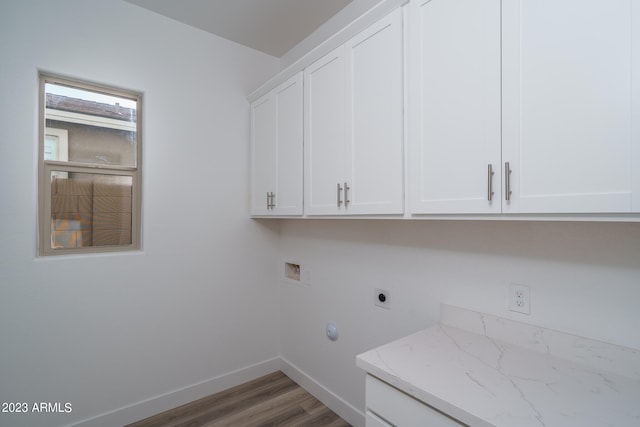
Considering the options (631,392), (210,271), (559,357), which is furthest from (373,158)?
(210,271)

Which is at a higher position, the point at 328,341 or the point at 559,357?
the point at 559,357

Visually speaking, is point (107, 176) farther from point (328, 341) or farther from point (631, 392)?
point (631, 392)

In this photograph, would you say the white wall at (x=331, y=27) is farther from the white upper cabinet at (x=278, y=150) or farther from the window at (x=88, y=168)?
the window at (x=88, y=168)

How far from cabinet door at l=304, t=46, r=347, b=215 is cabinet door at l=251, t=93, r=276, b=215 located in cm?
46

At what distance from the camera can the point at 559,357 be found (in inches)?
46.7

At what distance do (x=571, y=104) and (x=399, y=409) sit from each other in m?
1.11

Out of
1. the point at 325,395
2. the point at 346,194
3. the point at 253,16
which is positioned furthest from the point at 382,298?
the point at 253,16

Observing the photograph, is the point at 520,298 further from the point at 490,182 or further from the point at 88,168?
the point at 88,168

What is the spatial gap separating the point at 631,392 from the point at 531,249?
0.52m

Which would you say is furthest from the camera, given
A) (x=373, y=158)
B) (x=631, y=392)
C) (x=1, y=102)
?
(x=1, y=102)

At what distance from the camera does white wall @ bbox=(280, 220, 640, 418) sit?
1.09m

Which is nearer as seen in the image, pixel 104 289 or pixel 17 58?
pixel 17 58

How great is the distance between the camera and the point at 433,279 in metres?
A: 1.63

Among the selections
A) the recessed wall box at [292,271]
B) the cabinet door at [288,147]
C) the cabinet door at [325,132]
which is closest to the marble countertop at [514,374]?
the cabinet door at [325,132]
